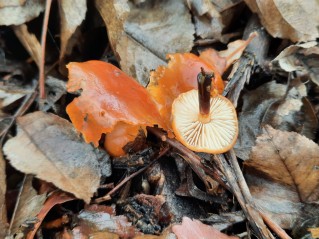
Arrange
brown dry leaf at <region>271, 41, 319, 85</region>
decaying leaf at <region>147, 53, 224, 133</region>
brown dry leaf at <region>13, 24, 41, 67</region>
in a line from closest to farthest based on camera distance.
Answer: decaying leaf at <region>147, 53, 224, 133</region> → brown dry leaf at <region>271, 41, 319, 85</region> → brown dry leaf at <region>13, 24, 41, 67</region>

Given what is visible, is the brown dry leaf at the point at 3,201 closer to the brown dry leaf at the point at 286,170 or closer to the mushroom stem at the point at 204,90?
the mushroom stem at the point at 204,90

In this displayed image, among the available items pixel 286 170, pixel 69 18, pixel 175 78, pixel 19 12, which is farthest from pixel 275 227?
pixel 19 12

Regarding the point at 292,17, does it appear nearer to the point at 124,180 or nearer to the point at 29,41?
the point at 124,180

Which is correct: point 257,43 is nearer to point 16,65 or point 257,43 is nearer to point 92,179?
point 92,179

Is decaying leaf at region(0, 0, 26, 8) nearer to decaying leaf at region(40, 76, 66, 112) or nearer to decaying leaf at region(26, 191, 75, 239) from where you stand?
decaying leaf at region(40, 76, 66, 112)

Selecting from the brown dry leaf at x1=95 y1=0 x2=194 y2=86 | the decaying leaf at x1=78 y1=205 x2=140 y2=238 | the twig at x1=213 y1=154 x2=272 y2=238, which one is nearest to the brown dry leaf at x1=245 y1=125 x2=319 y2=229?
the twig at x1=213 y1=154 x2=272 y2=238

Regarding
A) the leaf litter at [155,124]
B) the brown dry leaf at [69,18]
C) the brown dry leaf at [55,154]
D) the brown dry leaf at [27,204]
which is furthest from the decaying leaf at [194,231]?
the brown dry leaf at [69,18]

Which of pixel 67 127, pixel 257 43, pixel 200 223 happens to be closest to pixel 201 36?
pixel 257 43
